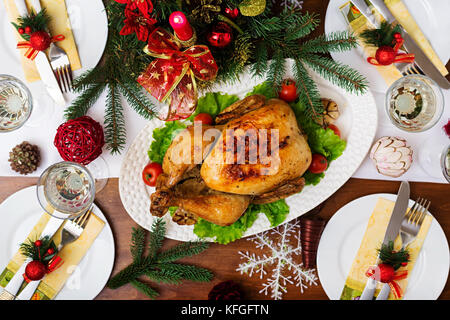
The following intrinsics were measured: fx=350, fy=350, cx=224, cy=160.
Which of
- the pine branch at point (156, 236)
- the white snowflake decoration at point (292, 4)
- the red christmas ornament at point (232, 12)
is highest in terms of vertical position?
the white snowflake decoration at point (292, 4)

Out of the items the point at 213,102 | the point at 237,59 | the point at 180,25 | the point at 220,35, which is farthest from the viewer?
the point at 213,102

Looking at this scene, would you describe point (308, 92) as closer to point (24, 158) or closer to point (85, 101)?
point (85, 101)

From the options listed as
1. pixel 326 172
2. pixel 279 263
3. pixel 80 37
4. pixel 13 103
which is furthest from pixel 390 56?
pixel 13 103

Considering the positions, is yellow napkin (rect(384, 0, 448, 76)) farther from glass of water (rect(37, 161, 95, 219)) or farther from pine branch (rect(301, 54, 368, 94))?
glass of water (rect(37, 161, 95, 219))

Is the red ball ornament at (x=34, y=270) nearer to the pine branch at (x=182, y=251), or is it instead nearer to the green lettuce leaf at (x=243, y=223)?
the pine branch at (x=182, y=251)

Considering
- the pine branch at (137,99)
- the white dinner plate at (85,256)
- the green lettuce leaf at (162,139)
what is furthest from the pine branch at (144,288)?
the pine branch at (137,99)

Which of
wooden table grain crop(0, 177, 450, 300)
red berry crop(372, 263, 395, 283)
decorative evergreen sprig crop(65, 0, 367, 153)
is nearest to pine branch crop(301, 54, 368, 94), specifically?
decorative evergreen sprig crop(65, 0, 367, 153)
